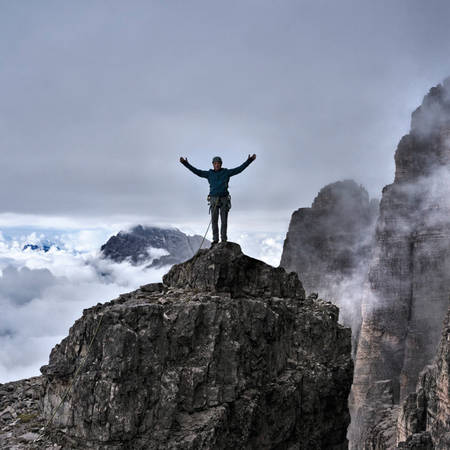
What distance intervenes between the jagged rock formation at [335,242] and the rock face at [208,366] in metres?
82.4

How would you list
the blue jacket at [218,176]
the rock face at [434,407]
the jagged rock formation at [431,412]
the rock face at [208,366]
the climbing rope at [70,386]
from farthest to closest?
the rock face at [434,407] < the jagged rock formation at [431,412] < the blue jacket at [218,176] < the climbing rope at [70,386] < the rock face at [208,366]

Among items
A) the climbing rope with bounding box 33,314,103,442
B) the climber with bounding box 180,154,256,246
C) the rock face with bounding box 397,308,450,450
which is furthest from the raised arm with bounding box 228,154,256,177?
the rock face with bounding box 397,308,450,450

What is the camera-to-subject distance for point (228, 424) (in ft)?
56.9

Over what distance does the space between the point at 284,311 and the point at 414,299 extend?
224 ft

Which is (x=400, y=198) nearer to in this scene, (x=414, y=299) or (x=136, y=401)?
(x=414, y=299)

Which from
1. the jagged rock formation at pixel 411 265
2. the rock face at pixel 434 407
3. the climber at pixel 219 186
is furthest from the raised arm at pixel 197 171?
the jagged rock formation at pixel 411 265

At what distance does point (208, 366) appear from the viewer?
58.0ft

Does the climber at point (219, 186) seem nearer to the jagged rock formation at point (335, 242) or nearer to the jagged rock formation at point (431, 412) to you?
the jagged rock formation at point (431, 412)

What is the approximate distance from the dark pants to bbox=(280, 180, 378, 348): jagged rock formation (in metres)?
83.2

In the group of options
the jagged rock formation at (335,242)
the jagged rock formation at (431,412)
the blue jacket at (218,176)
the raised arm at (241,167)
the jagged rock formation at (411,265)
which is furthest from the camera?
the jagged rock formation at (335,242)

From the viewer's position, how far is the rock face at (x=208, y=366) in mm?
16531

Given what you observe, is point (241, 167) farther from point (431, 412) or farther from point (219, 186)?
point (431, 412)

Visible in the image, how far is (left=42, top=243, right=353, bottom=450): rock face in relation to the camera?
54.2 feet

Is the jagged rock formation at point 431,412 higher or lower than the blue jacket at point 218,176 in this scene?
lower
